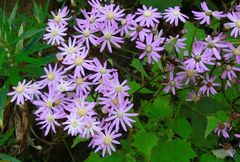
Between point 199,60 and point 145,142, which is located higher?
point 199,60

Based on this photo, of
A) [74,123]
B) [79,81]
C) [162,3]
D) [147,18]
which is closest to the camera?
[74,123]

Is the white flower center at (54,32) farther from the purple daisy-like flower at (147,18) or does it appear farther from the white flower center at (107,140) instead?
the white flower center at (107,140)

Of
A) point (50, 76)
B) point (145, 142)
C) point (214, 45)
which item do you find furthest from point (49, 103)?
point (214, 45)

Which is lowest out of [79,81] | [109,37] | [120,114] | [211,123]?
[211,123]

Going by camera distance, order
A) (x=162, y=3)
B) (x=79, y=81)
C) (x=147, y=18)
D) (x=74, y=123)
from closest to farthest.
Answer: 1. (x=74, y=123)
2. (x=79, y=81)
3. (x=147, y=18)
4. (x=162, y=3)

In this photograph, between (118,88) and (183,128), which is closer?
(118,88)

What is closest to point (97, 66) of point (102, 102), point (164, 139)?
point (102, 102)

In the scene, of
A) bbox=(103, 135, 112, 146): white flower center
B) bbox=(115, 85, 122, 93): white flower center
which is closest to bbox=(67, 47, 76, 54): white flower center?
bbox=(115, 85, 122, 93): white flower center

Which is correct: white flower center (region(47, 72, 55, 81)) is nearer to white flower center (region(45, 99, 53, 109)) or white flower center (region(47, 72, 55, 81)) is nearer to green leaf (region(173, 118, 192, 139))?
white flower center (region(45, 99, 53, 109))

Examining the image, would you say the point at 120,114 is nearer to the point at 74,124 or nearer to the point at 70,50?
the point at 74,124
